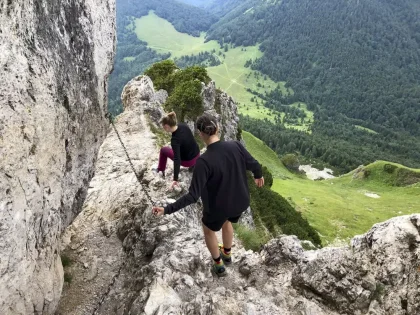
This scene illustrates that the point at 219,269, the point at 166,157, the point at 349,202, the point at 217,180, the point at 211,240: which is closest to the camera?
the point at 217,180

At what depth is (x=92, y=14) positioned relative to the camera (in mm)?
10469

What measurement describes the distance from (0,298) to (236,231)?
11.8 metres

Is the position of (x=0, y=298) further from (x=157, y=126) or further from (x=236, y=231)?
(x=157, y=126)

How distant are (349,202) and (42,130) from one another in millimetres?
62020

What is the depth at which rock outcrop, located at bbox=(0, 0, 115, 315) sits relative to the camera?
6984mm

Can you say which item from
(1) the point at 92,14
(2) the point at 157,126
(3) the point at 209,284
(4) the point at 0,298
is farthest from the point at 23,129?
(2) the point at 157,126

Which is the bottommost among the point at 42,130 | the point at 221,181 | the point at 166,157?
the point at 166,157

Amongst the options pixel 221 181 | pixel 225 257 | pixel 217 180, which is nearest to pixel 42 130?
pixel 217 180

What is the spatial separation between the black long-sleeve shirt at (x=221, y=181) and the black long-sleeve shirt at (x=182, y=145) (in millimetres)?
4505

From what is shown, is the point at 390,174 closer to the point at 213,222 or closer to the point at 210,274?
the point at 210,274

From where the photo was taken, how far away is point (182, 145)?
13906 millimetres

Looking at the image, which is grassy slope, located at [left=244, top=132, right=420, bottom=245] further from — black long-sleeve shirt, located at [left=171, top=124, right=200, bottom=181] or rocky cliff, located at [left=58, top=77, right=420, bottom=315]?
black long-sleeve shirt, located at [left=171, top=124, right=200, bottom=181]

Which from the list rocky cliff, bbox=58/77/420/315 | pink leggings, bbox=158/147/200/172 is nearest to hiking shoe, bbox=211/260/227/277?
rocky cliff, bbox=58/77/420/315

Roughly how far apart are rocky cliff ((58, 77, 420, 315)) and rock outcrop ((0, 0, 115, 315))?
179cm
